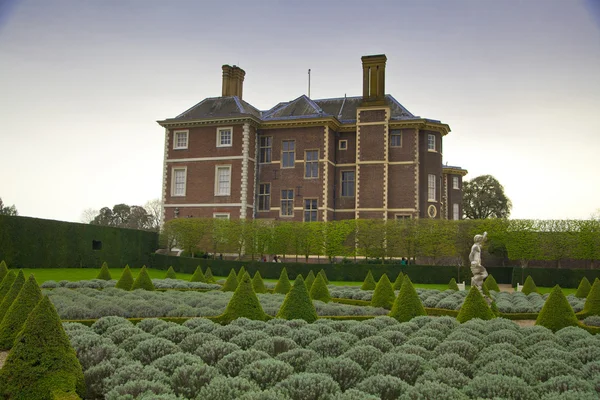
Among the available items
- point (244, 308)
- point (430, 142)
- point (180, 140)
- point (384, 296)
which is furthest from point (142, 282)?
point (430, 142)

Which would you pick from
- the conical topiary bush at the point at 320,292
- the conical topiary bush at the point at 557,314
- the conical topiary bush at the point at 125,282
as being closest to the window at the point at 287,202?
the conical topiary bush at the point at 125,282

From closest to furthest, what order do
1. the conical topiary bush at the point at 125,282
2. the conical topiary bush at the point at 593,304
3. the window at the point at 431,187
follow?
the conical topiary bush at the point at 593,304 → the conical topiary bush at the point at 125,282 → the window at the point at 431,187

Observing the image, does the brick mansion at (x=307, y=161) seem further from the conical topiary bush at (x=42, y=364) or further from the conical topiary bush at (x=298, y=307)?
the conical topiary bush at (x=42, y=364)

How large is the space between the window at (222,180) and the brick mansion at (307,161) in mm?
74

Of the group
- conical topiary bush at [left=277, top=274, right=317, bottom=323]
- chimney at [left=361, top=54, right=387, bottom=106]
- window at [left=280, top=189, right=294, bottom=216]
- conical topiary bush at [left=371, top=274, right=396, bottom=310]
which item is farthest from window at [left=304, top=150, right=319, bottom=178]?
conical topiary bush at [left=277, top=274, right=317, bottom=323]

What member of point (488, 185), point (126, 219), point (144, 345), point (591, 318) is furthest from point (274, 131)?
point (126, 219)

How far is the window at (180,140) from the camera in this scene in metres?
42.1

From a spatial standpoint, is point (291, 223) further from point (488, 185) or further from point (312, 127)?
point (488, 185)

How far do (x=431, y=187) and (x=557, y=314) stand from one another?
29074 millimetres

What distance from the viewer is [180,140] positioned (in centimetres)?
4228

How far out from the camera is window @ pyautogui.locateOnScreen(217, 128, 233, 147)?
133 feet

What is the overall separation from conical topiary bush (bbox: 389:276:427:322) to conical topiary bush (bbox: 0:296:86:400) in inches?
293

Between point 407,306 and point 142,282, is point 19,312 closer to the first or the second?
point 407,306

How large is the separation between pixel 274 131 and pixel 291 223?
9070mm
